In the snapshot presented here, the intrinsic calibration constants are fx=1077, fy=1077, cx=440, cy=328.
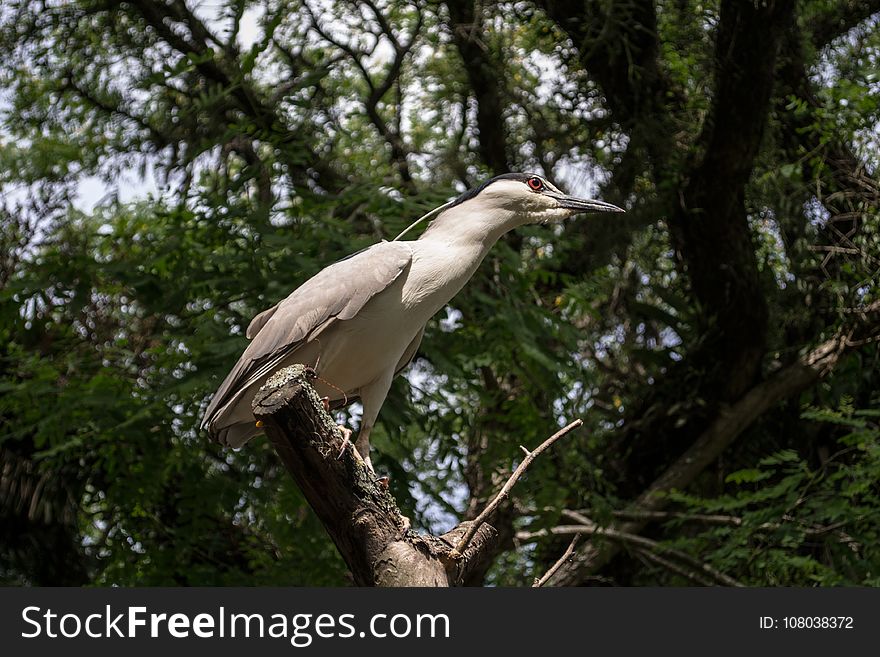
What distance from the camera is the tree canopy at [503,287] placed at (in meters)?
5.93

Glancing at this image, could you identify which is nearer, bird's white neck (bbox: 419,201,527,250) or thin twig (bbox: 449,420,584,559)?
thin twig (bbox: 449,420,584,559)

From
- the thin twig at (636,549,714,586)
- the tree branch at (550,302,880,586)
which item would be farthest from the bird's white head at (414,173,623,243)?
the thin twig at (636,549,714,586)

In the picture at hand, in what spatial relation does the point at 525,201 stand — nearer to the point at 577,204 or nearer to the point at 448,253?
the point at 577,204

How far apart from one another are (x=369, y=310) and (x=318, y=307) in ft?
0.55

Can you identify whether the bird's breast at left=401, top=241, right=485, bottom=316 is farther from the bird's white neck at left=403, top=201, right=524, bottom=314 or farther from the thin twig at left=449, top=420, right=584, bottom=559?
the thin twig at left=449, top=420, right=584, bottom=559

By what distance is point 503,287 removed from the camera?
6.20 metres

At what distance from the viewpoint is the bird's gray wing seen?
Result: 3459mm


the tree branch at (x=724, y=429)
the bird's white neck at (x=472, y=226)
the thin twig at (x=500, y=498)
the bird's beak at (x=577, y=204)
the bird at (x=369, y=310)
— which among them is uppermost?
the tree branch at (x=724, y=429)

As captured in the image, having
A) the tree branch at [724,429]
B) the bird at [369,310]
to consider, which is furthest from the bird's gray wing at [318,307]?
the tree branch at [724,429]

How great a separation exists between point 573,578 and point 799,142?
127 inches

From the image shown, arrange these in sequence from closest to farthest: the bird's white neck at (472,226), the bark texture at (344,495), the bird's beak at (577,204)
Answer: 1. the bark texture at (344,495)
2. the bird's white neck at (472,226)
3. the bird's beak at (577,204)

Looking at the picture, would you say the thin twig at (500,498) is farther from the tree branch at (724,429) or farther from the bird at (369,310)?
the tree branch at (724,429)

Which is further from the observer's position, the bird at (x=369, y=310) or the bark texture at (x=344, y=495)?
the bird at (x=369, y=310)

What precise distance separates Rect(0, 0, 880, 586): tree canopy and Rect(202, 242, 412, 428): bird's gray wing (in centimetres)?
151
